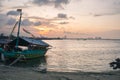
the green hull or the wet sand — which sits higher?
the wet sand

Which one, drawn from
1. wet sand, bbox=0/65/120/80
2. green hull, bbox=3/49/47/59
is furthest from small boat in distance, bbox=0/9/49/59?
wet sand, bbox=0/65/120/80

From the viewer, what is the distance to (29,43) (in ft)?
149

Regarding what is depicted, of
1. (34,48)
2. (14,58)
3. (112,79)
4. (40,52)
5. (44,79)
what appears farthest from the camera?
(40,52)

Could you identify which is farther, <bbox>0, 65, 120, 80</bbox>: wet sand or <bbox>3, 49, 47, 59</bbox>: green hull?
<bbox>3, 49, 47, 59</bbox>: green hull

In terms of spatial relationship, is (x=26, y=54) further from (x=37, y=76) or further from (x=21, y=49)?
(x=37, y=76)

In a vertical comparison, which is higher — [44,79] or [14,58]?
[44,79]

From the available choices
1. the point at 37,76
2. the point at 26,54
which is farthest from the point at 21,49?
the point at 37,76

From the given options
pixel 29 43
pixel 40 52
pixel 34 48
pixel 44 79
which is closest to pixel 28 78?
pixel 44 79

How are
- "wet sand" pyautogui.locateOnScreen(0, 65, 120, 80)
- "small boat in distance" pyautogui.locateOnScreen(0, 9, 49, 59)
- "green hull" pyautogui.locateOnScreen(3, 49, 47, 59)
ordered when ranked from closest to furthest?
"wet sand" pyautogui.locateOnScreen(0, 65, 120, 80) → "green hull" pyautogui.locateOnScreen(3, 49, 47, 59) → "small boat in distance" pyautogui.locateOnScreen(0, 9, 49, 59)

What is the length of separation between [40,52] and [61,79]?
33.4m

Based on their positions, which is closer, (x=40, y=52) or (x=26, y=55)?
(x=26, y=55)

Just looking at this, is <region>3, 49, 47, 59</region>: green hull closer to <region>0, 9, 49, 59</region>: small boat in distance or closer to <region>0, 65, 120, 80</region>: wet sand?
<region>0, 9, 49, 59</region>: small boat in distance

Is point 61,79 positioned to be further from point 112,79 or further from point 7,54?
point 7,54

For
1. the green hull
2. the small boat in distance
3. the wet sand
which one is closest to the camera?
the wet sand
